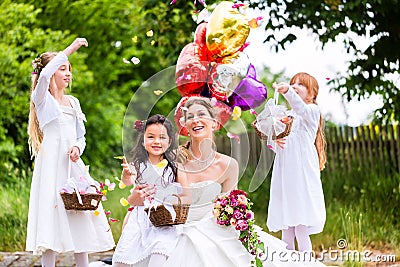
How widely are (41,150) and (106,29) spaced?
9970mm

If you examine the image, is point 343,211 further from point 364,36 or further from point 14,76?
point 14,76

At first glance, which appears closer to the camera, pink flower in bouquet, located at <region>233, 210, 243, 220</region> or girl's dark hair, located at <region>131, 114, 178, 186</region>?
pink flower in bouquet, located at <region>233, 210, 243, 220</region>

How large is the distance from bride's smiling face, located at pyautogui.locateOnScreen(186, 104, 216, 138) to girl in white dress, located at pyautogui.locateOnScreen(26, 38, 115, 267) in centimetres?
104

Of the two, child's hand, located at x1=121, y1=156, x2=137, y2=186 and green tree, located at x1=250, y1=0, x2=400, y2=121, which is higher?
green tree, located at x1=250, y1=0, x2=400, y2=121

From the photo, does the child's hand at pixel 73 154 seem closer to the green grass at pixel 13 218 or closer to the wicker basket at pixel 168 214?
the wicker basket at pixel 168 214

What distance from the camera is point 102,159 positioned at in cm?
1351

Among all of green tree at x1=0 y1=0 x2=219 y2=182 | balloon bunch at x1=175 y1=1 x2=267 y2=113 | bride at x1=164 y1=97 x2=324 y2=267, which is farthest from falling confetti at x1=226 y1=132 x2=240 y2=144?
green tree at x1=0 y1=0 x2=219 y2=182

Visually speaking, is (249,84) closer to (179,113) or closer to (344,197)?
(179,113)

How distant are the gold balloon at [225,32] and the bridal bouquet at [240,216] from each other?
88cm

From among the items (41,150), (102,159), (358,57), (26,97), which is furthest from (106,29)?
(41,150)

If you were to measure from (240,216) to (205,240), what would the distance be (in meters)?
0.27

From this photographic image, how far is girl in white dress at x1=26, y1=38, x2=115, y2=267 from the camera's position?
4.48m

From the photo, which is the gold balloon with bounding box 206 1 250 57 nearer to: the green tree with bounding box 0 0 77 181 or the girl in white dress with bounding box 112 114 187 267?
the girl in white dress with bounding box 112 114 187 267
